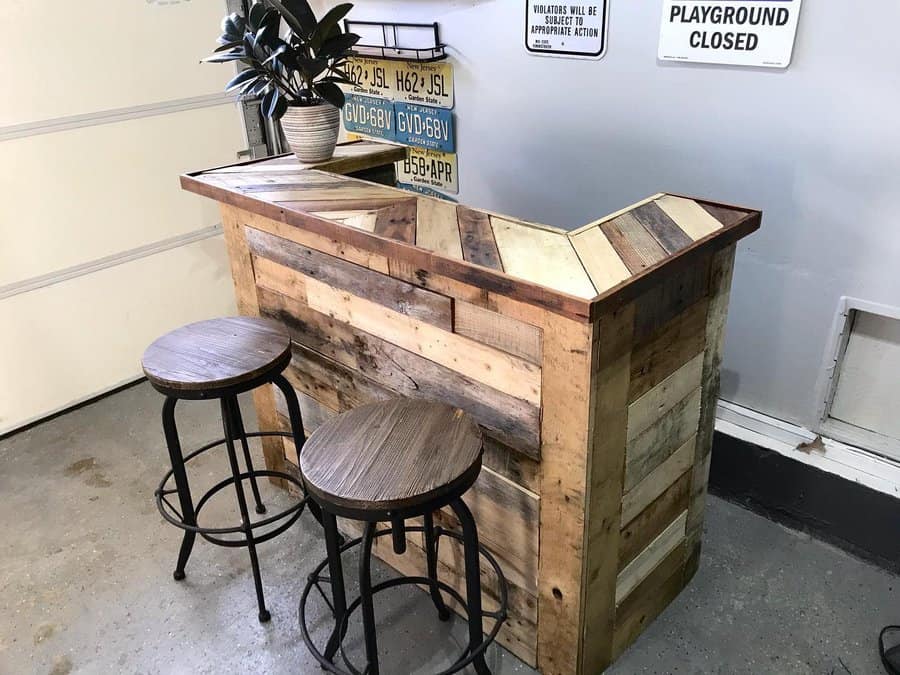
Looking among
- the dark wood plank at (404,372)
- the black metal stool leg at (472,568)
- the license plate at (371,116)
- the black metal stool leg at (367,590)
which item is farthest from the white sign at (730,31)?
the black metal stool leg at (367,590)

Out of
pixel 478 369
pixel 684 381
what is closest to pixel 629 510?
pixel 684 381

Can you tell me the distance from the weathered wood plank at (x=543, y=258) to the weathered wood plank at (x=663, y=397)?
0.33 metres

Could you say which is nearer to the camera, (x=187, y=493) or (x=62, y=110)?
(x=187, y=493)

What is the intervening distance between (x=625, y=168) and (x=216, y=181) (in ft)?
4.03

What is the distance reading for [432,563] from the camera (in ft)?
5.76

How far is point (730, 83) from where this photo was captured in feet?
6.31

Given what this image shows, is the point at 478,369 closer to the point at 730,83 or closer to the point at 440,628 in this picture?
the point at 440,628

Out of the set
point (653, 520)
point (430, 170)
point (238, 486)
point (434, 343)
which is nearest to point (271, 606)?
point (238, 486)

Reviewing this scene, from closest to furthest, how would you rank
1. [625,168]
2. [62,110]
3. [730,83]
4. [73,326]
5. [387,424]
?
[387,424]
[730,83]
[625,168]
[62,110]
[73,326]

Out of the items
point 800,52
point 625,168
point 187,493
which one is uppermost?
point 800,52

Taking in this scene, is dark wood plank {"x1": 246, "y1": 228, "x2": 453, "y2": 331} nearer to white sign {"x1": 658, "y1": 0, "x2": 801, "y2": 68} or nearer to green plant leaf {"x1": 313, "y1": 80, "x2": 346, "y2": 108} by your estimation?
green plant leaf {"x1": 313, "y1": 80, "x2": 346, "y2": 108}

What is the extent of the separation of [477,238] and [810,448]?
127 centimetres

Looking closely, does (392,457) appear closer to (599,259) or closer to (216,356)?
(599,259)

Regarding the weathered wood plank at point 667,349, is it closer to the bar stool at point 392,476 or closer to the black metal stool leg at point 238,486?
the bar stool at point 392,476
